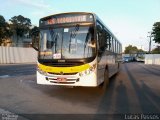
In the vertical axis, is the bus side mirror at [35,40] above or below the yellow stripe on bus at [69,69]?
above

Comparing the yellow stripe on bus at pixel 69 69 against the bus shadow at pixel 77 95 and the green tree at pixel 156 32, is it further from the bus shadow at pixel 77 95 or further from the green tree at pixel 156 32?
the green tree at pixel 156 32

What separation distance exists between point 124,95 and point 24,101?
4057 millimetres

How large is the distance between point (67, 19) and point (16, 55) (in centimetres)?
3526

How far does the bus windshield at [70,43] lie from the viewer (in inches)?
376

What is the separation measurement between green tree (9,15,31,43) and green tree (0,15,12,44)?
6.19ft

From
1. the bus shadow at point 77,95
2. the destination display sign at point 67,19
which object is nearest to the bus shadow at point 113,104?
the bus shadow at point 77,95

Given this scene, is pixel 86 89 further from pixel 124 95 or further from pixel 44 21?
pixel 44 21

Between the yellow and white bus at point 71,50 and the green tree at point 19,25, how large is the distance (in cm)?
5720

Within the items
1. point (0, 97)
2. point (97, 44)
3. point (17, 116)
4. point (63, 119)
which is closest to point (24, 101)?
point (0, 97)

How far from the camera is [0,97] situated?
31.7 ft

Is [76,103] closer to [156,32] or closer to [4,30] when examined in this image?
[4,30]

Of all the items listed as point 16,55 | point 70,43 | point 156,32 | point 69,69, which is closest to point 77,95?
point 69,69

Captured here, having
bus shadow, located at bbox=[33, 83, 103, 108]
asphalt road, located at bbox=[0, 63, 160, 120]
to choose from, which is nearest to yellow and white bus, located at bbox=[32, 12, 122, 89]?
bus shadow, located at bbox=[33, 83, 103, 108]

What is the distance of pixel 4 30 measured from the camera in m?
60.8
